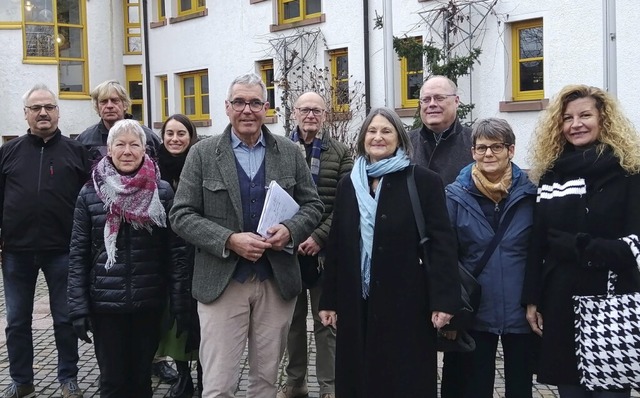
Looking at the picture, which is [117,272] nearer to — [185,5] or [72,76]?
[185,5]

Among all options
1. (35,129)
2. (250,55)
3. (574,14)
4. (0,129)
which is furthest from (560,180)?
(0,129)

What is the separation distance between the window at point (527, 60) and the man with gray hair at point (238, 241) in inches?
351

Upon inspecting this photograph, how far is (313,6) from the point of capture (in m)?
15.9

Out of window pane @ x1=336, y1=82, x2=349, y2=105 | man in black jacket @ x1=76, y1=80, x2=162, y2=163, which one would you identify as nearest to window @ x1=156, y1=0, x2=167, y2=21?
window pane @ x1=336, y1=82, x2=349, y2=105

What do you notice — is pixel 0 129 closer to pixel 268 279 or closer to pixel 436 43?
pixel 436 43

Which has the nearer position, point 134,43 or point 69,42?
point 69,42

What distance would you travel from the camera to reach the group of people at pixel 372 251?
3.65m

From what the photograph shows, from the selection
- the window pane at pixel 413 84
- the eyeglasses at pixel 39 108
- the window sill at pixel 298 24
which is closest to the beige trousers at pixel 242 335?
the eyeglasses at pixel 39 108

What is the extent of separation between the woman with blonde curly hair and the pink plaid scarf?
2205 mm

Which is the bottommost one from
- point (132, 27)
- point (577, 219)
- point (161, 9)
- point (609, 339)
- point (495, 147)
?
point (609, 339)

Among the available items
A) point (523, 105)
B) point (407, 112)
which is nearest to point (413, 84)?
point (407, 112)

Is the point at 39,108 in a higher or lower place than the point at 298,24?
lower

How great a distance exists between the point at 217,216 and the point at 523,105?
900 cm

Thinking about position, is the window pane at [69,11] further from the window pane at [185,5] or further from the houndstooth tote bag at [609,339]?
the houndstooth tote bag at [609,339]
